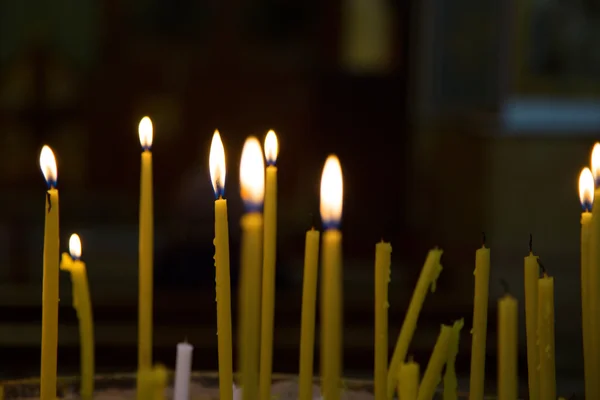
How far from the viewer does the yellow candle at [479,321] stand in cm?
49

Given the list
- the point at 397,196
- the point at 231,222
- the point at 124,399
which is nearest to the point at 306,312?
the point at 124,399

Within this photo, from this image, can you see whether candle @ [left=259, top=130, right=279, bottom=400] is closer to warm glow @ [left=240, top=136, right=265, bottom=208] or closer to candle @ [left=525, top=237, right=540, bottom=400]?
warm glow @ [left=240, top=136, right=265, bottom=208]

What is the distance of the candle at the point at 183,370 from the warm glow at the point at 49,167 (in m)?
0.13

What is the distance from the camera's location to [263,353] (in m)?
0.49

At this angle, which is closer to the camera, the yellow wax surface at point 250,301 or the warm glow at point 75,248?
the yellow wax surface at point 250,301

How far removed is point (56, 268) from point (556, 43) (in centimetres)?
394

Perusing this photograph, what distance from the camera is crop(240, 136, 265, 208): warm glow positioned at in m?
0.45

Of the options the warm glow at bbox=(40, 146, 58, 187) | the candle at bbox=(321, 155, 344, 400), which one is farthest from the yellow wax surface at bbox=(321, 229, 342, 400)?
the warm glow at bbox=(40, 146, 58, 187)

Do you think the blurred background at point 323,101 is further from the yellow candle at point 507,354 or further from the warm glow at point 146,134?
the yellow candle at point 507,354

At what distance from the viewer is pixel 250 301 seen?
416mm

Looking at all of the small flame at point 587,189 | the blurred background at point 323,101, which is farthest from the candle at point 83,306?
the blurred background at point 323,101

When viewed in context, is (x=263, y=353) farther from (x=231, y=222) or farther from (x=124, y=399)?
(x=231, y=222)

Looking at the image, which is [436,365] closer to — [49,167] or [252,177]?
[252,177]

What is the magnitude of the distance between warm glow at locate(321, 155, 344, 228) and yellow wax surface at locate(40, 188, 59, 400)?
15 centimetres
